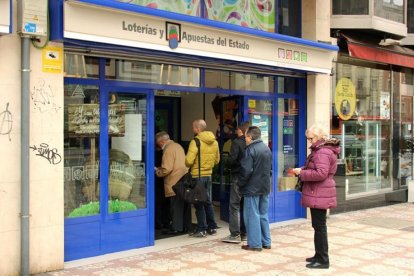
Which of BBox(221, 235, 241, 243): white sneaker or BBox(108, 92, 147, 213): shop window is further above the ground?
BBox(108, 92, 147, 213): shop window

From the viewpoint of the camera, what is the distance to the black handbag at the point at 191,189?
720 centimetres

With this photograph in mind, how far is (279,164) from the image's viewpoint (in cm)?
907

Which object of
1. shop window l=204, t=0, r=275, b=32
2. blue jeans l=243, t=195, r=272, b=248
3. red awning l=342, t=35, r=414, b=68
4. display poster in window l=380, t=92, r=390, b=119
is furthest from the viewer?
display poster in window l=380, t=92, r=390, b=119

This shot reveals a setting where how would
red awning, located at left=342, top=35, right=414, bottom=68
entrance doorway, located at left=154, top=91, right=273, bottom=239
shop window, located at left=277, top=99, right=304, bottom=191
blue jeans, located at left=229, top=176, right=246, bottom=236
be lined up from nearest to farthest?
blue jeans, located at left=229, top=176, right=246, bottom=236
entrance doorway, located at left=154, top=91, right=273, bottom=239
shop window, located at left=277, top=99, right=304, bottom=191
red awning, located at left=342, top=35, right=414, bottom=68

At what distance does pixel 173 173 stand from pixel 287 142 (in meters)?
2.52

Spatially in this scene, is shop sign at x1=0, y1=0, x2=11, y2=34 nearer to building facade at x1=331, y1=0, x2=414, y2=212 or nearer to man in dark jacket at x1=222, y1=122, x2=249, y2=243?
man in dark jacket at x1=222, y1=122, x2=249, y2=243

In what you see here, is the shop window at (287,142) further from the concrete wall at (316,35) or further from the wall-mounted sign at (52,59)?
the wall-mounted sign at (52,59)

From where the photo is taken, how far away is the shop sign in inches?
197

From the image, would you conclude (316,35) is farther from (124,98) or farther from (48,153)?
(48,153)

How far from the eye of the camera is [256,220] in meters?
6.71

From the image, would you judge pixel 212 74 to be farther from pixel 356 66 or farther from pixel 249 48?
pixel 356 66

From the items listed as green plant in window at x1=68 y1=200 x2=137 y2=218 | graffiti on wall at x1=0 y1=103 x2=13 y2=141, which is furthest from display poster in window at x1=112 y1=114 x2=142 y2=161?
graffiti on wall at x1=0 y1=103 x2=13 y2=141

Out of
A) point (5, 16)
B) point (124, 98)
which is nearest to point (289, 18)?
point (124, 98)

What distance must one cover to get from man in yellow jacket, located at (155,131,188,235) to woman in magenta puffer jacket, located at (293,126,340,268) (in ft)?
7.45
